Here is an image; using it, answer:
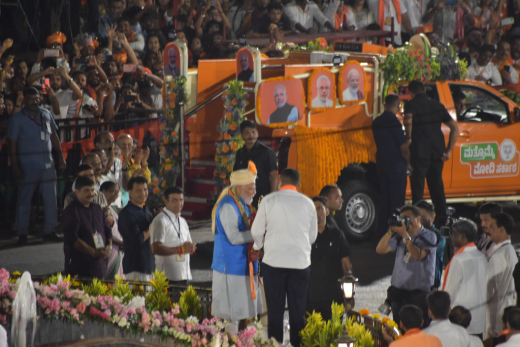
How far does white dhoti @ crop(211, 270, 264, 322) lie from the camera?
226 inches

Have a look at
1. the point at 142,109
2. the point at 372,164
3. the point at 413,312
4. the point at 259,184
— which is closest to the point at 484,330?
the point at 413,312

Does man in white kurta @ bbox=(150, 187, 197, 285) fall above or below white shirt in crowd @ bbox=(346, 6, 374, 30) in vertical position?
below

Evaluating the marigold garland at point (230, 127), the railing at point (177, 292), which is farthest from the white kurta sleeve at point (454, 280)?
the marigold garland at point (230, 127)

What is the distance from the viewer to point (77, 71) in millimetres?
11406

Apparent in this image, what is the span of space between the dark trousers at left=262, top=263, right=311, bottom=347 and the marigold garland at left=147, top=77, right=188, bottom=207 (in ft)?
16.5

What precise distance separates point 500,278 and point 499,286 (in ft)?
0.20

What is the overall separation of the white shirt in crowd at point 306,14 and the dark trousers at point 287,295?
10.3m

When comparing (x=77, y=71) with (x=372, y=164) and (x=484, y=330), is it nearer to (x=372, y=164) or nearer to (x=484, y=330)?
(x=372, y=164)

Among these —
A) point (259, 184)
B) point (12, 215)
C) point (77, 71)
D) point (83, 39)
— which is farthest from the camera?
point (83, 39)

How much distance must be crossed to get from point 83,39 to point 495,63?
8.21m

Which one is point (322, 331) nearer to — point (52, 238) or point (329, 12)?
point (52, 238)

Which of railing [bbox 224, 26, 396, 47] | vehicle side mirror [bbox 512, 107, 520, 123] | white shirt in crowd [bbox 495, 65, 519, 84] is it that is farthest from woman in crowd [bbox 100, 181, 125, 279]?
white shirt in crowd [bbox 495, 65, 519, 84]

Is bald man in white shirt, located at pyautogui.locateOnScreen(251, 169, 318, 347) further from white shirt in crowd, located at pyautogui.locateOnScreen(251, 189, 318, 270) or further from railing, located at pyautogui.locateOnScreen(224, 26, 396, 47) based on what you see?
railing, located at pyautogui.locateOnScreen(224, 26, 396, 47)

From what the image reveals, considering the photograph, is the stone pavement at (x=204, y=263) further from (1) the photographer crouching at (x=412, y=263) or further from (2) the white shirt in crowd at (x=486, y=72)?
(2) the white shirt in crowd at (x=486, y=72)
